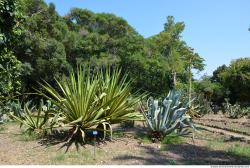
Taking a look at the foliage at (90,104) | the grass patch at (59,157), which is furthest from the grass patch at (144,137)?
the grass patch at (59,157)

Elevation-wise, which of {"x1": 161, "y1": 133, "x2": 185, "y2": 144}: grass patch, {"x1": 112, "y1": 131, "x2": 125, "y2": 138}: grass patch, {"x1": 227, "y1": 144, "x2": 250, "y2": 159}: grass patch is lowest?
{"x1": 227, "y1": 144, "x2": 250, "y2": 159}: grass patch

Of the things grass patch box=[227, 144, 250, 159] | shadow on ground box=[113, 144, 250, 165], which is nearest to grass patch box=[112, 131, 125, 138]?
shadow on ground box=[113, 144, 250, 165]

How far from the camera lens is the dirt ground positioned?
8.01 metres

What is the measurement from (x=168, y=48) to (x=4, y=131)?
1386 inches

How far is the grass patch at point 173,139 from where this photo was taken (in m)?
10.3

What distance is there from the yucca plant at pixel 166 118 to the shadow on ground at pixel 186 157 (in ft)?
2.36

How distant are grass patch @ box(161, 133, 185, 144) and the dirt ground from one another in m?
0.14

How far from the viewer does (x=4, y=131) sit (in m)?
12.6

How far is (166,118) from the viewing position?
1063 centimetres

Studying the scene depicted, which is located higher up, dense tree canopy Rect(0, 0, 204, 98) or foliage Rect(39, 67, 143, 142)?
dense tree canopy Rect(0, 0, 204, 98)

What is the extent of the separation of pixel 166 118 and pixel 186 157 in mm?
2133

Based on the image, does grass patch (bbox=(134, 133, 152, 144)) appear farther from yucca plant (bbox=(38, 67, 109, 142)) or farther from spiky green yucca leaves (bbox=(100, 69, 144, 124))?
yucca plant (bbox=(38, 67, 109, 142))

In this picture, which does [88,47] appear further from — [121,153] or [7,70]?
[121,153]

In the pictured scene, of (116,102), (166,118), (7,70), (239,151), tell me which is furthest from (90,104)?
(7,70)
